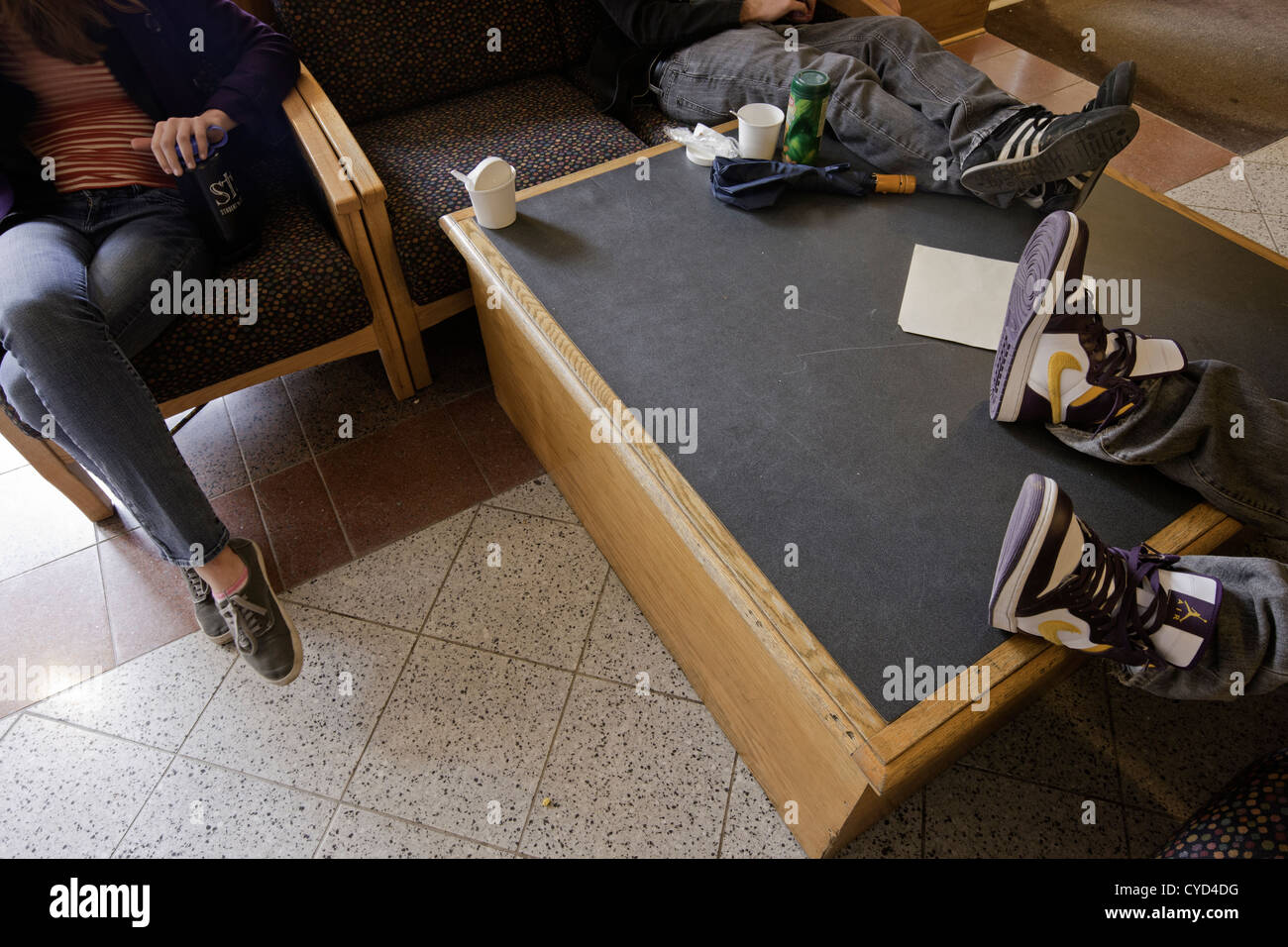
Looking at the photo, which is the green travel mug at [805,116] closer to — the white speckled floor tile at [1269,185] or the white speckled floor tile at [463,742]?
the white speckled floor tile at [463,742]

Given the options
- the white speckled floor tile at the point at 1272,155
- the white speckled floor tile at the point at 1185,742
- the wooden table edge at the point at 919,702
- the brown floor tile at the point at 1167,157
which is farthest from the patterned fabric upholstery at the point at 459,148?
the white speckled floor tile at the point at 1272,155

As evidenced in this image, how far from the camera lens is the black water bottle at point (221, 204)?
134 cm

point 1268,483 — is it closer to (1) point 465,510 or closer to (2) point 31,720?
(1) point 465,510

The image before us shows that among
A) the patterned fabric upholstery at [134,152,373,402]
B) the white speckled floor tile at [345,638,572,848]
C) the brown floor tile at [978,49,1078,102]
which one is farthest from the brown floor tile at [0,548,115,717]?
the brown floor tile at [978,49,1078,102]

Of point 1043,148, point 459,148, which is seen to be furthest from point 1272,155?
point 459,148

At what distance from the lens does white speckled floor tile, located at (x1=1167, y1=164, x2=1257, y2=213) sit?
2.32 meters

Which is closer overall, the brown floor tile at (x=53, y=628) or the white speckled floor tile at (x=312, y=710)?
the white speckled floor tile at (x=312, y=710)

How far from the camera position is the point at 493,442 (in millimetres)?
1743

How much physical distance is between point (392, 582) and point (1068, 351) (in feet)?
4.22

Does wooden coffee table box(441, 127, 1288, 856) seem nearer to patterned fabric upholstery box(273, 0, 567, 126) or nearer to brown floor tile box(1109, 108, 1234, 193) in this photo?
patterned fabric upholstery box(273, 0, 567, 126)

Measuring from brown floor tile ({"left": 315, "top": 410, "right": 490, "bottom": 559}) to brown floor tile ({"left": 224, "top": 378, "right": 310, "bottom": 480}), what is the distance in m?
0.10

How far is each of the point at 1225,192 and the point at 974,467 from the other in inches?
82.7

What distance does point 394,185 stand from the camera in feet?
5.32

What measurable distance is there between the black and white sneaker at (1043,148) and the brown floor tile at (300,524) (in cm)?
152
